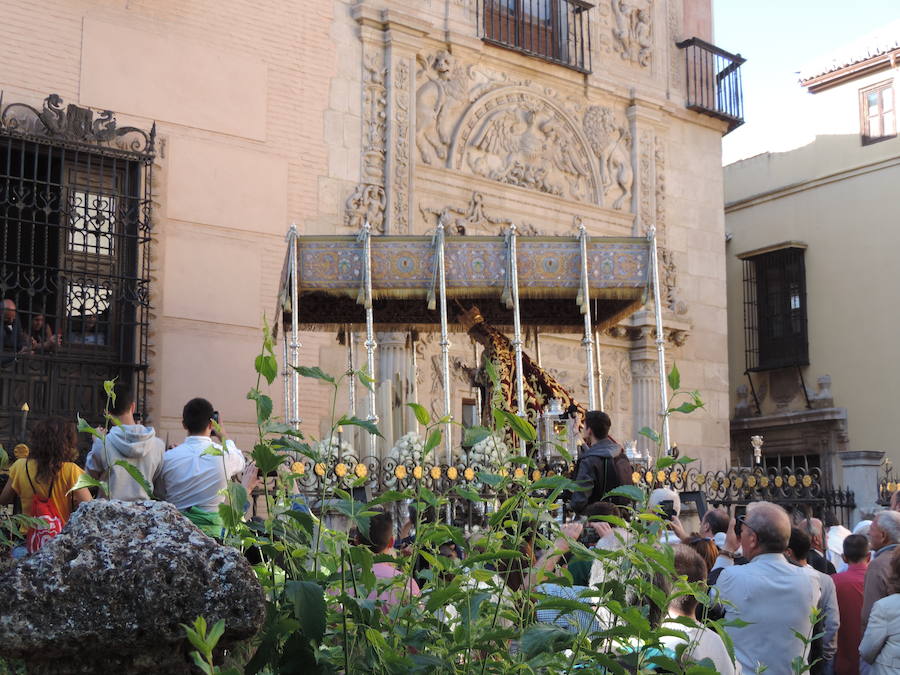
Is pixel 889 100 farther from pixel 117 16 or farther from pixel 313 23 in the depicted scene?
pixel 117 16

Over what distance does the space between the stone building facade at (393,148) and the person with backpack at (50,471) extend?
471 cm

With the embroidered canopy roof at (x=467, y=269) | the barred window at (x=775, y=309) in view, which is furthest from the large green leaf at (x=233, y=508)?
the barred window at (x=775, y=309)

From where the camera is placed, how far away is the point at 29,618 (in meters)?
1.99

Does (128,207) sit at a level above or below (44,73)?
below

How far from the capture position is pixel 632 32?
17.5 m

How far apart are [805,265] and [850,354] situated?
6.40 ft

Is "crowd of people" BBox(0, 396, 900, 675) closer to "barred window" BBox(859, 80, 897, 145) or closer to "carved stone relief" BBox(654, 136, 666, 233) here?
"carved stone relief" BBox(654, 136, 666, 233)

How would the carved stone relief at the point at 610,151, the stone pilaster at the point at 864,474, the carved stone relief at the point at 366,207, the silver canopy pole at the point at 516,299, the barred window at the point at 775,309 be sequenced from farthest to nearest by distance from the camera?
the barred window at the point at 775,309 < the carved stone relief at the point at 610,151 < the stone pilaster at the point at 864,474 < the carved stone relief at the point at 366,207 < the silver canopy pole at the point at 516,299

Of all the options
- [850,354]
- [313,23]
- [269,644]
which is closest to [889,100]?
[850,354]

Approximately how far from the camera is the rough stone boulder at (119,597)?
1.99m

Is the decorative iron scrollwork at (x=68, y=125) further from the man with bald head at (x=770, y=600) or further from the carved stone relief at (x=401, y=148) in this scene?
the man with bald head at (x=770, y=600)

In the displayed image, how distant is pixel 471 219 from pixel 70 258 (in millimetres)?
5367

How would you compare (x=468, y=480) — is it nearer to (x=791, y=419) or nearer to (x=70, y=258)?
(x=70, y=258)

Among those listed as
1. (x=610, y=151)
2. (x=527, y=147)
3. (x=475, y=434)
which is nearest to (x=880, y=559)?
(x=475, y=434)
